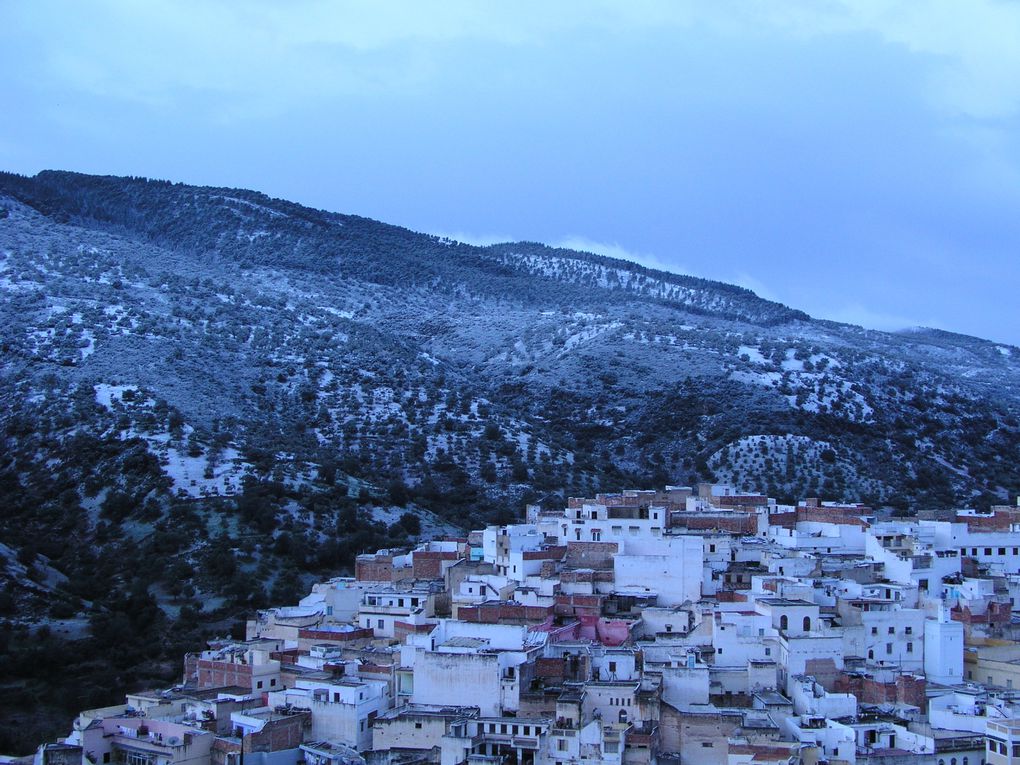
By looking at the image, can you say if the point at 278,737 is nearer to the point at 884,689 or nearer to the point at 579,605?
the point at 579,605

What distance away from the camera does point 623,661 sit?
90.2 feet

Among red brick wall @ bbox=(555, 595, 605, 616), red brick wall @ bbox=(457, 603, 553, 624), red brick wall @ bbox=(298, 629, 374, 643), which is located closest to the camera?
red brick wall @ bbox=(457, 603, 553, 624)

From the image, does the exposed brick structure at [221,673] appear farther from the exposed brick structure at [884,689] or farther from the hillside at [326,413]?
the exposed brick structure at [884,689]

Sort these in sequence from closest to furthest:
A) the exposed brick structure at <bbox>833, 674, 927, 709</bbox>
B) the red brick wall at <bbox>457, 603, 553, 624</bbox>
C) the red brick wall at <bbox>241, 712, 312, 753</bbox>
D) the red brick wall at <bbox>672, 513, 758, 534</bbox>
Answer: the red brick wall at <bbox>241, 712, 312, 753</bbox> → the exposed brick structure at <bbox>833, 674, 927, 709</bbox> → the red brick wall at <bbox>457, 603, 553, 624</bbox> → the red brick wall at <bbox>672, 513, 758, 534</bbox>

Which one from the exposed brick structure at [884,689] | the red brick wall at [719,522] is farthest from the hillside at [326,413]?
the exposed brick structure at [884,689]

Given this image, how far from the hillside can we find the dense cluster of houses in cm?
880

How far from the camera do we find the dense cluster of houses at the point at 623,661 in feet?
82.9

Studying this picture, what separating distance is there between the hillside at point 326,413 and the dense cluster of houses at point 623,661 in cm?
880

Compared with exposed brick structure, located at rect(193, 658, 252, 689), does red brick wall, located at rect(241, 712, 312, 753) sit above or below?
below

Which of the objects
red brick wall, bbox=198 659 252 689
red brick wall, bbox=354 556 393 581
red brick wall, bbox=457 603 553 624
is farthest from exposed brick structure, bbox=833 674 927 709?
red brick wall, bbox=354 556 393 581

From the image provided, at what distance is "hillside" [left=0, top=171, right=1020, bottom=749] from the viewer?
48.5m

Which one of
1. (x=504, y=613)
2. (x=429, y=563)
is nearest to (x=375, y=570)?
(x=429, y=563)

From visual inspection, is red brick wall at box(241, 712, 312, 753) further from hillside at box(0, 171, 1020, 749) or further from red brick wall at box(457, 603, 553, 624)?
hillside at box(0, 171, 1020, 749)

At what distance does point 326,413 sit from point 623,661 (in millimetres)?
43639
